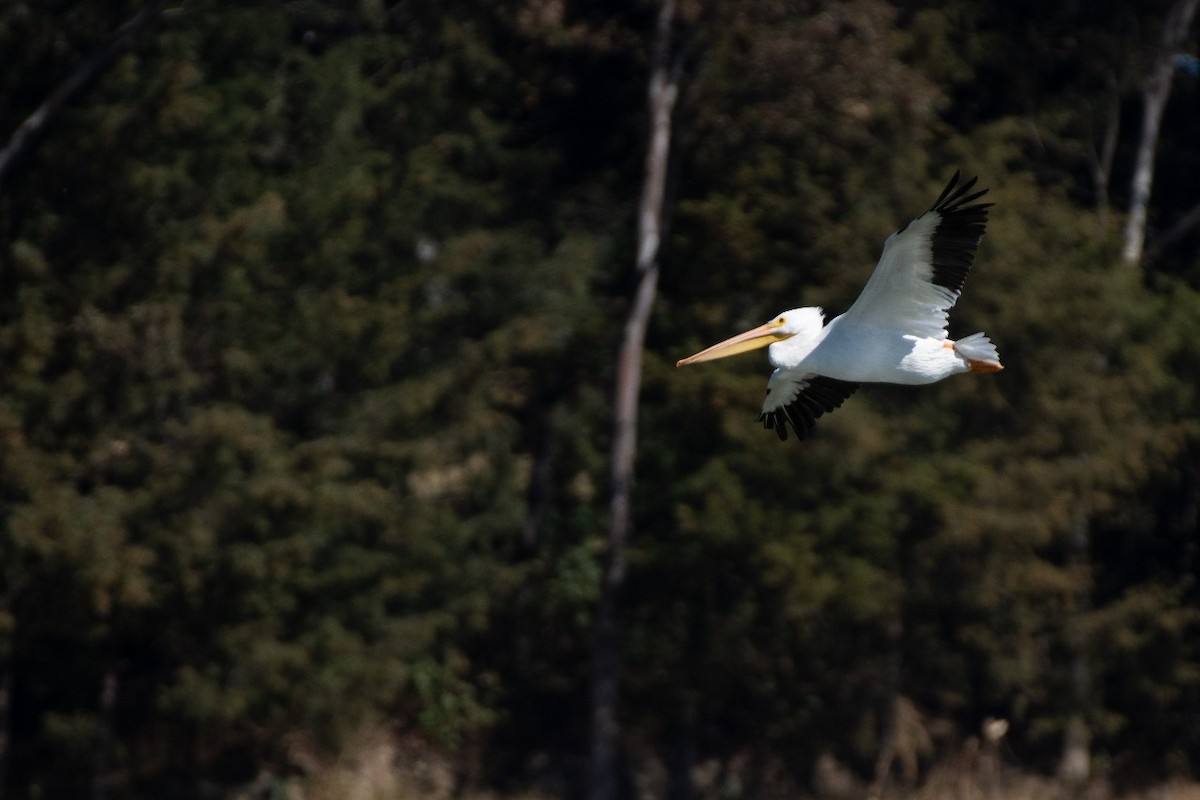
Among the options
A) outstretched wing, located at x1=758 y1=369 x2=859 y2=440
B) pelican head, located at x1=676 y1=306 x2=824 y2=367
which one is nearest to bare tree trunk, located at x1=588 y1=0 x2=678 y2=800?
outstretched wing, located at x1=758 y1=369 x2=859 y2=440

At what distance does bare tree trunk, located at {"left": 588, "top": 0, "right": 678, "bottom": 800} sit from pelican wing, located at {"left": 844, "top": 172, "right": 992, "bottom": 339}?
29.8ft

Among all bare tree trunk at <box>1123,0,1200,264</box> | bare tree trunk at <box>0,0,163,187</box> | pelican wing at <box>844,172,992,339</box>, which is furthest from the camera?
bare tree trunk at <box>1123,0,1200,264</box>

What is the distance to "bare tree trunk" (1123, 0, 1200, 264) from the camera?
20797 millimetres

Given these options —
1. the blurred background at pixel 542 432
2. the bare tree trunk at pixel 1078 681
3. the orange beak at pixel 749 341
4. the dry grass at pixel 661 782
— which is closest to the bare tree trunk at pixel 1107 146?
the blurred background at pixel 542 432

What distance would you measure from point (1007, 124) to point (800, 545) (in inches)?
184

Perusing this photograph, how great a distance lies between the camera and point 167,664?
17141 millimetres

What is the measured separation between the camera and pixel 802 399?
10.2 meters

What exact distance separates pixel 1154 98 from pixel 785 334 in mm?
12812

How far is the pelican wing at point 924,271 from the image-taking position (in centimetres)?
856

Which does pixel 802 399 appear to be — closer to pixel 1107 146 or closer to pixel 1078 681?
pixel 1078 681

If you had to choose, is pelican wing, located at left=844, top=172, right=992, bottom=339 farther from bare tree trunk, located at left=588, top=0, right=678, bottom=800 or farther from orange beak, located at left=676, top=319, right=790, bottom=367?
bare tree trunk, located at left=588, top=0, right=678, bottom=800

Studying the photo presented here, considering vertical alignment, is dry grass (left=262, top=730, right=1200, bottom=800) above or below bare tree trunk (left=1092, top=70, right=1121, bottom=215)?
below

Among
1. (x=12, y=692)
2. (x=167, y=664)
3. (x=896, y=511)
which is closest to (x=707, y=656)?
(x=896, y=511)

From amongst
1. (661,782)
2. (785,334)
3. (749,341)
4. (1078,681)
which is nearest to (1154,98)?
(1078,681)
